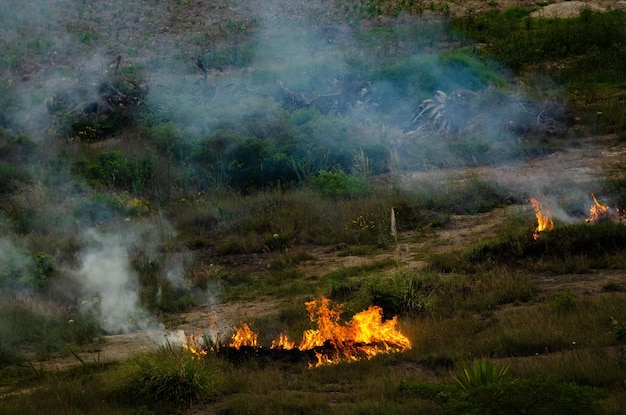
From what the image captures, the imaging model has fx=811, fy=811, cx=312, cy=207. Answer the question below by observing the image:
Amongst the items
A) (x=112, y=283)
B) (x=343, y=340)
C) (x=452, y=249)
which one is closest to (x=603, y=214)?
(x=452, y=249)

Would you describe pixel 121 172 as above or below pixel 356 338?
below

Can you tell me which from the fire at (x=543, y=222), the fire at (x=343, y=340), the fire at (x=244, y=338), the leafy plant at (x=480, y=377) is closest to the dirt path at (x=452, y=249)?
the fire at (x=244, y=338)

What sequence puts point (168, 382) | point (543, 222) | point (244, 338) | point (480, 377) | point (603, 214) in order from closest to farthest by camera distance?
1. point (480, 377)
2. point (168, 382)
3. point (244, 338)
4. point (543, 222)
5. point (603, 214)

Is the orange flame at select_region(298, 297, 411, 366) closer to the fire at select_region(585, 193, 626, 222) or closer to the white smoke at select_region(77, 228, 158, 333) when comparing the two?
the white smoke at select_region(77, 228, 158, 333)

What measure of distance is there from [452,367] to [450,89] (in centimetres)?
1210

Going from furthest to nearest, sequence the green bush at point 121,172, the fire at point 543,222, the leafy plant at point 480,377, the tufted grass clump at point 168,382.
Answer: the green bush at point 121,172 < the fire at point 543,222 < the tufted grass clump at point 168,382 < the leafy plant at point 480,377

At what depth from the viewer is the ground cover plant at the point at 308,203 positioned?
6395 millimetres

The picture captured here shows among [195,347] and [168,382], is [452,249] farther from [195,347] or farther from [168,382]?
[168,382]

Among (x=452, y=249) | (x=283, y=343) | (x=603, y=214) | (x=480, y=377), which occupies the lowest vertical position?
(x=452, y=249)

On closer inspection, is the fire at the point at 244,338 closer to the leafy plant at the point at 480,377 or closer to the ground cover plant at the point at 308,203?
the ground cover plant at the point at 308,203

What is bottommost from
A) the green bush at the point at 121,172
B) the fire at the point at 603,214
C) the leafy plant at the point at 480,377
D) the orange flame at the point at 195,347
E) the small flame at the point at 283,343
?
the green bush at the point at 121,172

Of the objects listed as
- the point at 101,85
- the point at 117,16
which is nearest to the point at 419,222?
the point at 101,85

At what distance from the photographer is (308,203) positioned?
12.4 metres

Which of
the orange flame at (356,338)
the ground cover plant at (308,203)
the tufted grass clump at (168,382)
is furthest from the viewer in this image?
the orange flame at (356,338)
